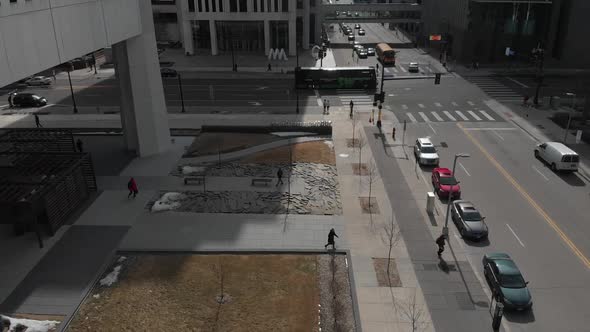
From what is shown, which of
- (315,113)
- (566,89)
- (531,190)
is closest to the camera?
(531,190)

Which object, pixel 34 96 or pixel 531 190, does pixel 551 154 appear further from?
pixel 34 96

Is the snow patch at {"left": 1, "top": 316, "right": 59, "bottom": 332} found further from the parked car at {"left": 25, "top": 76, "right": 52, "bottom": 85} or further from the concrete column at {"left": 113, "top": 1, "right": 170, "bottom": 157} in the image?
the parked car at {"left": 25, "top": 76, "right": 52, "bottom": 85}

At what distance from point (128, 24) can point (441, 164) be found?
85.0ft

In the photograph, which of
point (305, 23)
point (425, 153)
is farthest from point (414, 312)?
point (305, 23)

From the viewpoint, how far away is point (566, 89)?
6025 cm

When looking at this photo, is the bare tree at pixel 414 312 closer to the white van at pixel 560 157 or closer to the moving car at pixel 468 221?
the moving car at pixel 468 221

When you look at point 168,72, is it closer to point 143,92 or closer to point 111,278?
point 143,92

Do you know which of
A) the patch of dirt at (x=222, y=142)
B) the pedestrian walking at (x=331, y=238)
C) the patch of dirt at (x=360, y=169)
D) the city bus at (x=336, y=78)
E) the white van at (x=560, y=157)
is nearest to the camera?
the pedestrian walking at (x=331, y=238)

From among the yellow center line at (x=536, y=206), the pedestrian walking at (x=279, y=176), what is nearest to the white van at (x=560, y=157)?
the yellow center line at (x=536, y=206)

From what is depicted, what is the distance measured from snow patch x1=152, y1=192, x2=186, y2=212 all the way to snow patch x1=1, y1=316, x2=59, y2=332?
10.5 m

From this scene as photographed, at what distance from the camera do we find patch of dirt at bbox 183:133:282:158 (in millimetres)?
38750

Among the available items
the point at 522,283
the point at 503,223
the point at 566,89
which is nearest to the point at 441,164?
the point at 503,223

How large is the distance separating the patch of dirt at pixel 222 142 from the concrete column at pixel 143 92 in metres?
2.74

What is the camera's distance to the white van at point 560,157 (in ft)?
113
